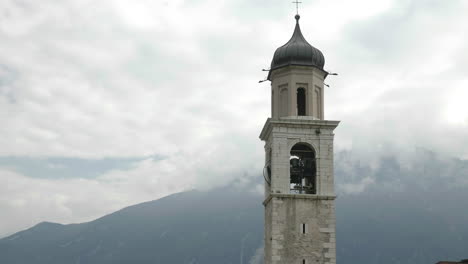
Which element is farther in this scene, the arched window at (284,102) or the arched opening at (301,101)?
the arched opening at (301,101)

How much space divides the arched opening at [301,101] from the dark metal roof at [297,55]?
1.47 metres

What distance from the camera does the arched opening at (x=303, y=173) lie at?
38156 mm

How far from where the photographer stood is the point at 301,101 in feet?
129

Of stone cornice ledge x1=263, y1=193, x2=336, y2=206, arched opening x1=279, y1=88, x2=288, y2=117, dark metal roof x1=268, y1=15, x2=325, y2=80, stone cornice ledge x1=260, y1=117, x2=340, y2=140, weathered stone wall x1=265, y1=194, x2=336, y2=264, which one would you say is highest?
dark metal roof x1=268, y1=15, x2=325, y2=80

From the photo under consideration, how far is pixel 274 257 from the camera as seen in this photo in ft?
118

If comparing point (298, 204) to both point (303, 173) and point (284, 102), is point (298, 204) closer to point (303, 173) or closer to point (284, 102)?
point (303, 173)

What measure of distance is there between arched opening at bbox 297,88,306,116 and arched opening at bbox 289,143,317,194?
1.87 meters

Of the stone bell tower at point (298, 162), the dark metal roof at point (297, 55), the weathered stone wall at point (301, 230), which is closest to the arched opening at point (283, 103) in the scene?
the stone bell tower at point (298, 162)

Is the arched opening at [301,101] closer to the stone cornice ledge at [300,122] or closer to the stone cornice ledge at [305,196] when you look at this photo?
the stone cornice ledge at [300,122]

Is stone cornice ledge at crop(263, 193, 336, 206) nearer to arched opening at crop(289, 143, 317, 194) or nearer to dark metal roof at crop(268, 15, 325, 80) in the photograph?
arched opening at crop(289, 143, 317, 194)

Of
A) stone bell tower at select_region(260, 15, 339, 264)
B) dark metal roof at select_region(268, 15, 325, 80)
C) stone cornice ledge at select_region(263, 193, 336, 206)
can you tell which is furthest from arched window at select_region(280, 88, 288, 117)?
stone cornice ledge at select_region(263, 193, 336, 206)

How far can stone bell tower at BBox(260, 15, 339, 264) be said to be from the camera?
3638 cm

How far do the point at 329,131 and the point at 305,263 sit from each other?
7.01 metres

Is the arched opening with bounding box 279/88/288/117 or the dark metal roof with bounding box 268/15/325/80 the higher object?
the dark metal roof with bounding box 268/15/325/80
